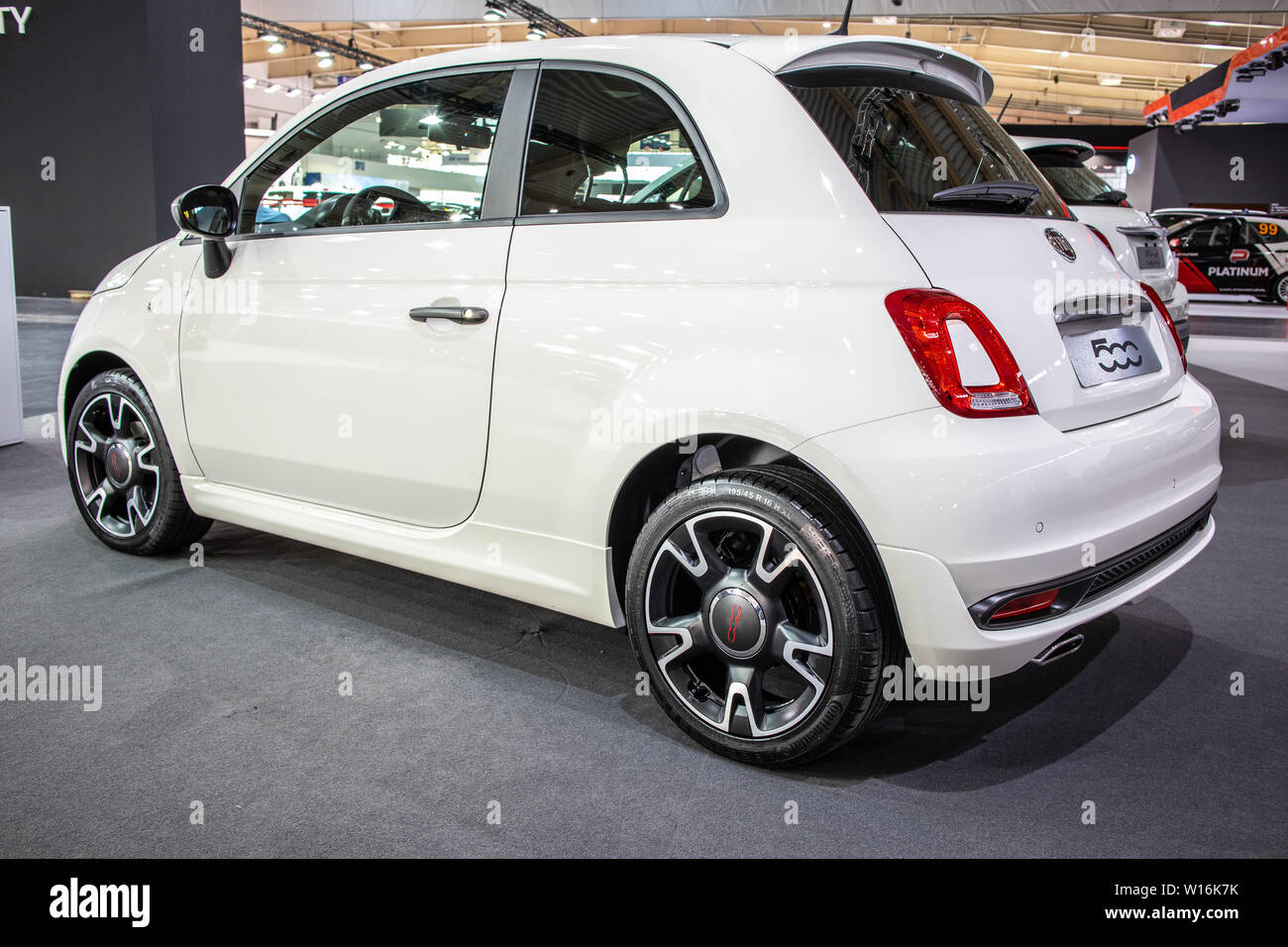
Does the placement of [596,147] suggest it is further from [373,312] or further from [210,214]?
[210,214]

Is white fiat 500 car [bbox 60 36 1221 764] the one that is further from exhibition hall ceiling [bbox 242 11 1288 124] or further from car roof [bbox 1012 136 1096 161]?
exhibition hall ceiling [bbox 242 11 1288 124]

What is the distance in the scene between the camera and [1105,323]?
2.13 metres

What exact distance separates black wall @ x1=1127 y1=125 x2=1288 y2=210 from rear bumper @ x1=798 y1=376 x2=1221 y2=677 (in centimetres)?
2810

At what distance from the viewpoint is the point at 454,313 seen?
7.69 ft

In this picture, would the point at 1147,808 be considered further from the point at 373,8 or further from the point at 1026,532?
the point at 373,8

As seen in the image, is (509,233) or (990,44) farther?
(990,44)

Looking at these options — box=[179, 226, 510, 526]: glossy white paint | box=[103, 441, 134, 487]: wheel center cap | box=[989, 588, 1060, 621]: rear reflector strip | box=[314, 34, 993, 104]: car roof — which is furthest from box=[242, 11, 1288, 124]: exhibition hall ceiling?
box=[989, 588, 1060, 621]: rear reflector strip

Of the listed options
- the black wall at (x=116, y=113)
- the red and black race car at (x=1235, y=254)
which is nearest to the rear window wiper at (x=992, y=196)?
the black wall at (x=116, y=113)

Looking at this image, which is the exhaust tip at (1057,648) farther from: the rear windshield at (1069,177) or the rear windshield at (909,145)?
the rear windshield at (1069,177)

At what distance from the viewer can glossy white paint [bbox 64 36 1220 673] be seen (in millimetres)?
1820

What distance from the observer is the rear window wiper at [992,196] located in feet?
6.67

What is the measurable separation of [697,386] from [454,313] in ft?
2.21
